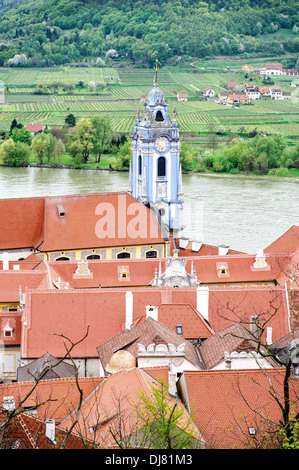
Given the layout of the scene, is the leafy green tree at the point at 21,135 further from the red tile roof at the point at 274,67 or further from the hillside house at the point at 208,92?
the red tile roof at the point at 274,67

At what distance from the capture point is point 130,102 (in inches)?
3127

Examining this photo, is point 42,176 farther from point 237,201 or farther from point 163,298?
point 163,298

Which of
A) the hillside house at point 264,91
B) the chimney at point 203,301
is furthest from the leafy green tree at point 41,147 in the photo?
the chimney at point 203,301

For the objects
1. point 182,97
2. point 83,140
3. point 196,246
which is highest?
point 182,97

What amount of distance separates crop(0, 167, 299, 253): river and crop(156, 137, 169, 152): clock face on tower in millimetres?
5102

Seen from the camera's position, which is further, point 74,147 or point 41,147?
point 74,147

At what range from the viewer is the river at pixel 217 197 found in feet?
116

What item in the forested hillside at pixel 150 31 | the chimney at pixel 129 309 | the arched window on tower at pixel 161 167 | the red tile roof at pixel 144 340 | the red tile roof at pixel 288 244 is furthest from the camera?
the forested hillside at pixel 150 31

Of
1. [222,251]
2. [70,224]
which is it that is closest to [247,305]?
[222,251]

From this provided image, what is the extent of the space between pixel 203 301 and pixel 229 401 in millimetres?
5656

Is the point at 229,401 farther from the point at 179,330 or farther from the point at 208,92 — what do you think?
the point at 208,92

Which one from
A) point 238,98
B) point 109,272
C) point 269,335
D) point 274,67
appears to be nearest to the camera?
point 269,335

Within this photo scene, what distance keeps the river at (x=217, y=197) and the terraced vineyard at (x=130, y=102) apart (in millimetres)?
16530
